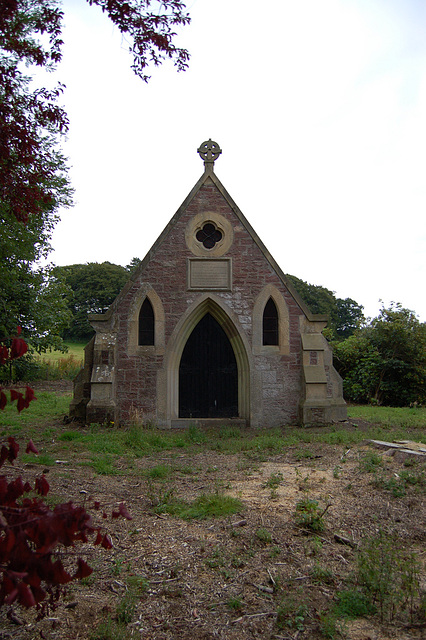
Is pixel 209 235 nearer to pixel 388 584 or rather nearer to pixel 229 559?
pixel 229 559

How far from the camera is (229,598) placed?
3.68 meters

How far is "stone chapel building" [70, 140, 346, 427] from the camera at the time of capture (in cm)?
1174

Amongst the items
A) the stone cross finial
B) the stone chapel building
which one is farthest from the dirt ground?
the stone cross finial

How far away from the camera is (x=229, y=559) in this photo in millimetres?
4277

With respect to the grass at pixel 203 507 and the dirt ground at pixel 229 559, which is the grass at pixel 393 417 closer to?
the dirt ground at pixel 229 559

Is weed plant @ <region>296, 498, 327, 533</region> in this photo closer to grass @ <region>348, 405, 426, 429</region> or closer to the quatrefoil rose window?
grass @ <region>348, 405, 426, 429</region>

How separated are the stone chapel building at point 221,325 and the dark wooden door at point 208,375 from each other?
0.03 meters

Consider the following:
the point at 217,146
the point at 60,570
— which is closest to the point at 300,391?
the point at 217,146

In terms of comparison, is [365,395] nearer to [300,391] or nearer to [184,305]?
[300,391]

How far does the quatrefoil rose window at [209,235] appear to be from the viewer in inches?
489

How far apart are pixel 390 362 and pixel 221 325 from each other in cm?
806

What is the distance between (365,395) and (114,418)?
11.0 metres

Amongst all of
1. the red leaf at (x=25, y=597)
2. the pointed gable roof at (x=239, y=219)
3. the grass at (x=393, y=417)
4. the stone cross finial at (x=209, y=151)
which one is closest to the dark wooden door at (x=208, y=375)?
the pointed gable roof at (x=239, y=219)

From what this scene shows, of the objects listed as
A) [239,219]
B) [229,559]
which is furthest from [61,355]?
[229,559]
